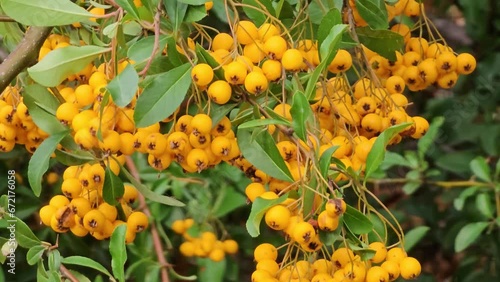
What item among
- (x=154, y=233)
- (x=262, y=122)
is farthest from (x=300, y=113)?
(x=154, y=233)

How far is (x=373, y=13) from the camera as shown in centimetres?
130

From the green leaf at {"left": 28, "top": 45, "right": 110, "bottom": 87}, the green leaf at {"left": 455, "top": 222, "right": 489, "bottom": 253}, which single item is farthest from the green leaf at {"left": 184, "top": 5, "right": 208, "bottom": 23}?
the green leaf at {"left": 455, "top": 222, "right": 489, "bottom": 253}

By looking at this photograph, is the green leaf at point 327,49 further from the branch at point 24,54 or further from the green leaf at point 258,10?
the branch at point 24,54

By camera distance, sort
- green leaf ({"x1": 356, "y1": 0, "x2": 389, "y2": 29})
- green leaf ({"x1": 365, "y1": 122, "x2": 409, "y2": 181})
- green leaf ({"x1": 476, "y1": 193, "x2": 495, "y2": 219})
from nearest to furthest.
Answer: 1. green leaf ({"x1": 365, "y1": 122, "x2": 409, "y2": 181})
2. green leaf ({"x1": 356, "y1": 0, "x2": 389, "y2": 29})
3. green leaf ({"x1": 476, "y1": 193, "x2": 495, "y2": 219})

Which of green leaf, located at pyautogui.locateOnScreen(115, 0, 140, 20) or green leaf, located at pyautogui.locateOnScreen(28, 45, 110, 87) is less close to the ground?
green leaf, located at pyautogui.locateOnScreen(115, 0, 140, 20)

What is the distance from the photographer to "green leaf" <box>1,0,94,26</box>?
110 centimetres

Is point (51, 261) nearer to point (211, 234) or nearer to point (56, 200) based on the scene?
point (56, 200)

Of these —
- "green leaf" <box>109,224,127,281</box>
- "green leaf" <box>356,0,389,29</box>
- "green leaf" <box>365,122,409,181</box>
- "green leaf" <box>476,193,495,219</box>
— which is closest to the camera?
"green leaf" <box>365,122,409,181</box>

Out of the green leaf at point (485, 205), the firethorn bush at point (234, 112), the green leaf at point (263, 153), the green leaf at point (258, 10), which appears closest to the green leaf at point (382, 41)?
the firethorn bush at point (234, 112)

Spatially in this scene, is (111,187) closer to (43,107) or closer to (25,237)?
(43,107)

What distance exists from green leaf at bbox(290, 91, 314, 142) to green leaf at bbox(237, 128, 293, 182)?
5cm

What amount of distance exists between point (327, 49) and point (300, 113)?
3.6 inches

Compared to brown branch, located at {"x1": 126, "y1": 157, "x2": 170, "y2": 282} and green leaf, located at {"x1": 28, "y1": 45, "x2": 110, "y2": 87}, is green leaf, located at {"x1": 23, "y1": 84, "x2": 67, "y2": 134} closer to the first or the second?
green leaf, located at {"x1": 28, "y1": 45, "x2": 110, "y2": 87}

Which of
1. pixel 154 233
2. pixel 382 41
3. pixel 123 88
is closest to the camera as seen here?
pixel 123 88
